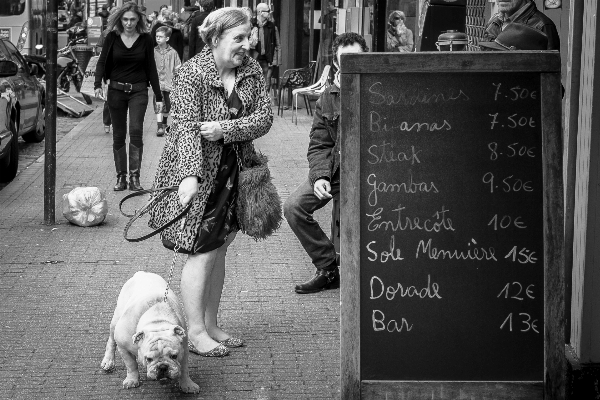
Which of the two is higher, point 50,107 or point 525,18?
point 525,18

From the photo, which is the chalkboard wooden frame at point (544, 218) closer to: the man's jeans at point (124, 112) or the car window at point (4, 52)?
the man's jeans at point (124, 112)

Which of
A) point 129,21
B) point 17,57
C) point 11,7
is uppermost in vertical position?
point 11,7

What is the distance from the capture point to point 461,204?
413cm

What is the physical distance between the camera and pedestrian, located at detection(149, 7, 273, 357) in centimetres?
531

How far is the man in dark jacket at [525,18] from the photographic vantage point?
601 cm

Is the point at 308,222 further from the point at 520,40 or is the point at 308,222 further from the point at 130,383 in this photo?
the point at 520,40

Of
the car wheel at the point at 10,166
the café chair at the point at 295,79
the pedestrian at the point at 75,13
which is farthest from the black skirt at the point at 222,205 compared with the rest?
the pedestrian at the point at 75,13

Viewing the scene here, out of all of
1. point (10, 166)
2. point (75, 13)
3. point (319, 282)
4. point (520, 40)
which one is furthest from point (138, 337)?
point (75, 13)

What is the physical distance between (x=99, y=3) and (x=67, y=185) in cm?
5580

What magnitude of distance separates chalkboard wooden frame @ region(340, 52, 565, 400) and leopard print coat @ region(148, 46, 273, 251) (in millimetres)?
1336

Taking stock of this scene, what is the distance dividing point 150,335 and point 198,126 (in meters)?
1.17

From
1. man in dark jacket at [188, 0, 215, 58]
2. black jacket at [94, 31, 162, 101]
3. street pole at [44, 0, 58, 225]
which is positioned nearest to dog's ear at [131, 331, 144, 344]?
street pole at [44, 0, 58, 225]

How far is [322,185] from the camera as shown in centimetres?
614

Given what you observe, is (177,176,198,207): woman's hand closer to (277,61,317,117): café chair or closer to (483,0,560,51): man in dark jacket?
(483,0,560,51): man in dark jacket
